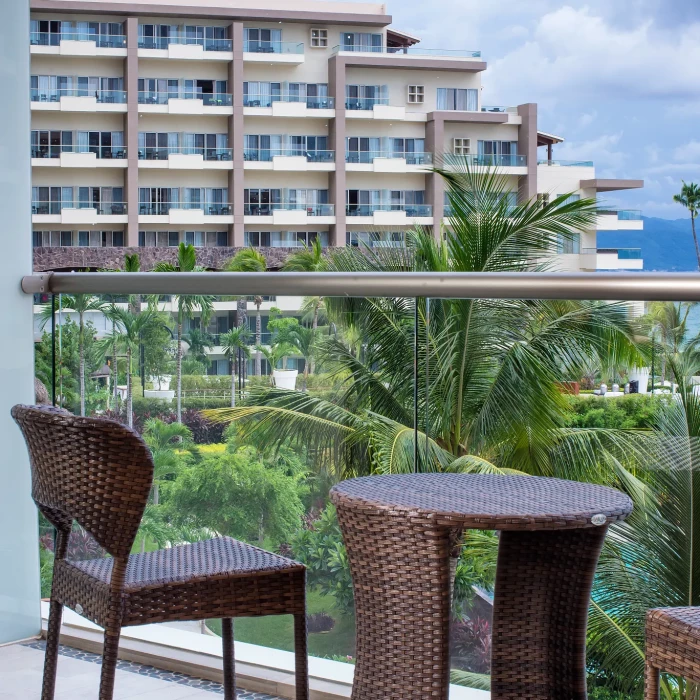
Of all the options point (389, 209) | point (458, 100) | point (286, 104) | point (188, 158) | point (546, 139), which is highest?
point (286, 104)

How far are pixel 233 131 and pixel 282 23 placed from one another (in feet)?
20.4

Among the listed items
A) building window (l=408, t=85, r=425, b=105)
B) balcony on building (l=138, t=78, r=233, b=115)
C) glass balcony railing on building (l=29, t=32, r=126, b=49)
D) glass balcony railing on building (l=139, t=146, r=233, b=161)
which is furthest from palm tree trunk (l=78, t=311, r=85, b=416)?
glass balcony railing on building (l=29, t=32, r=126, b=49)

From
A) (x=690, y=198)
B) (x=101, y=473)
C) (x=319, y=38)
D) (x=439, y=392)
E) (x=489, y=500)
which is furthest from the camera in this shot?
(x=319, y=38)

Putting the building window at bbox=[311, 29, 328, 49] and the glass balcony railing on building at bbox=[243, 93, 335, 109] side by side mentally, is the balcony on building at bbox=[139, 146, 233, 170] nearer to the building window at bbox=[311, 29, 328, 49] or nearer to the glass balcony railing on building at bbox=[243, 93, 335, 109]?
the glass balcony railing on building at bbox=[243, 93, 335, 109]

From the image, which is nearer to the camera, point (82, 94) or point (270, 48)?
point (82, 94)

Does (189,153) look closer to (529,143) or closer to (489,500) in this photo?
(529,143)

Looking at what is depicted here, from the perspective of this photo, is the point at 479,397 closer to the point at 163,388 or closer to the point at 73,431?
the point at 163,388

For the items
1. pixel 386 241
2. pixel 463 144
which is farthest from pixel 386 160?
pixel 386 241

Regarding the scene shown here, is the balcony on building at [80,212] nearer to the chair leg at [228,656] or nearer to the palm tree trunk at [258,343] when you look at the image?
the palm tree trunk at [258,343]

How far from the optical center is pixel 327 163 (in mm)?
44875

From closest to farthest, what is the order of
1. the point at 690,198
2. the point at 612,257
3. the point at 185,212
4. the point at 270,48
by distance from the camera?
the point at 612,257, the point at 690,198, the point at 185,212, the point at 270,48

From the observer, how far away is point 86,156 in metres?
45.4

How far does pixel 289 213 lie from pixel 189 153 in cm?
556

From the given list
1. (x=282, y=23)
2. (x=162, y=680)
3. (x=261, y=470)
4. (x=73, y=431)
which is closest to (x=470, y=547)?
(x=261, y=470)
